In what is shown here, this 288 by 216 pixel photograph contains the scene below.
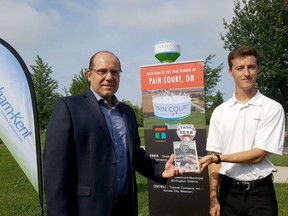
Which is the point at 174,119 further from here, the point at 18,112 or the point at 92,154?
the point at 92,154

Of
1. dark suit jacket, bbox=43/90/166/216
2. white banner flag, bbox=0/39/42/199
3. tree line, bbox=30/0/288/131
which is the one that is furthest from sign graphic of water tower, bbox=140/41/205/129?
tree line, bbox=30/0/288/131

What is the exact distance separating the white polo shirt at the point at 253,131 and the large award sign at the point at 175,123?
2028mm

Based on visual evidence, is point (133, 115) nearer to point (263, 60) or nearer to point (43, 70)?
point (263, 60)

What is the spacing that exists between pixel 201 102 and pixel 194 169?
222cm

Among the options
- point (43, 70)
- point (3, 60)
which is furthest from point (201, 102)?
point (43, 70)

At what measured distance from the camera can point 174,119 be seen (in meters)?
5.01

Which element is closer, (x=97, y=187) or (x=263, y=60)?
(x=97, y=187)

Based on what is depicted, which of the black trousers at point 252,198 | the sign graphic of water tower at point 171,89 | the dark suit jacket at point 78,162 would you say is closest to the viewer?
the dark suit jacket at point 78,162

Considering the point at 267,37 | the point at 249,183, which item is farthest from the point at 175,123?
the point at 267,37

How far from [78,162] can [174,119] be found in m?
2.96

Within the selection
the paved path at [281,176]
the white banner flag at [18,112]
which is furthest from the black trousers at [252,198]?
the paved path at [281,176]

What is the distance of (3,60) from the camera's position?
13.4ft

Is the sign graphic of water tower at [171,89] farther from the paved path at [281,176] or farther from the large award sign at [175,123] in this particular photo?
the paved path at [281,176]

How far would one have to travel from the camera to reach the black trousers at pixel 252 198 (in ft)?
8.55
